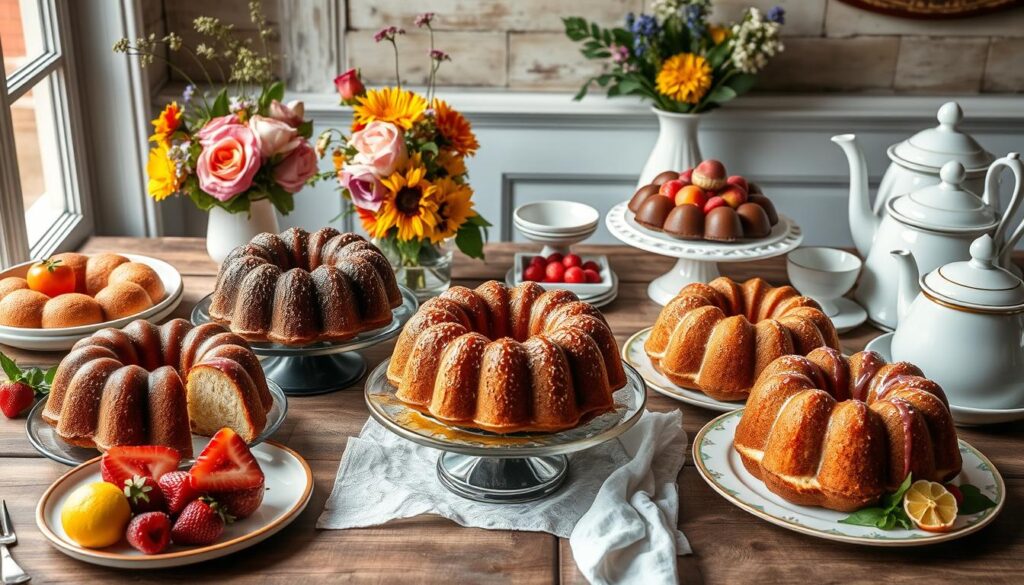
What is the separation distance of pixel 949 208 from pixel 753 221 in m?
0.31

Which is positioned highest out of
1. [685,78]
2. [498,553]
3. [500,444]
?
[685,78]

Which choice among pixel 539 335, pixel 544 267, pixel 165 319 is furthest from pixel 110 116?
pixel 539 335

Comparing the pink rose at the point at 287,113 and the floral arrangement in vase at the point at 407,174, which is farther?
the pink rose at the point at 287,113

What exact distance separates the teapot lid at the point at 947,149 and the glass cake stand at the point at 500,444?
0.78 meters

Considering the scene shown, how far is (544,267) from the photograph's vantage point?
1.89m

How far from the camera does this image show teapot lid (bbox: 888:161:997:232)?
1.66 m

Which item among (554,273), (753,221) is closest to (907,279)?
(753,221)

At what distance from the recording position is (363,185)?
1.73m

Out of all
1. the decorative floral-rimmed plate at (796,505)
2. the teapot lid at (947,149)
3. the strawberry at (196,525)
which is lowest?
the decorative floral-rimmed plate at (796,505)

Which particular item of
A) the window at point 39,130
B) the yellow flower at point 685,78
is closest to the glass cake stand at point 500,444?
the window at point 39,130

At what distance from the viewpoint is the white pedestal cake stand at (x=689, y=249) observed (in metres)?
1.76

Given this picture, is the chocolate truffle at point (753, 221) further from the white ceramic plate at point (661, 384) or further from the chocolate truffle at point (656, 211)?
the white ceramic plate at point (661, 384)

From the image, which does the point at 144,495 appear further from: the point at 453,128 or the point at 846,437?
the point at 453,128

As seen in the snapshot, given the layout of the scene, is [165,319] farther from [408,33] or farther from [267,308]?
[408,33]
